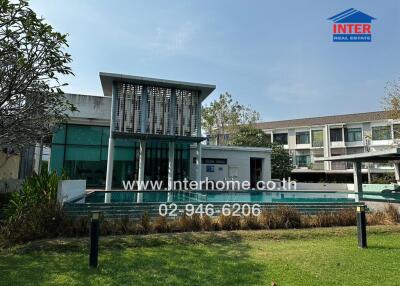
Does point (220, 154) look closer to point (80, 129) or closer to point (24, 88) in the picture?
point (80, 129)

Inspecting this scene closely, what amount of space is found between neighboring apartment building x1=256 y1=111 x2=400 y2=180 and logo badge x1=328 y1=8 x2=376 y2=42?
26777mm

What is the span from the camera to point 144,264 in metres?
6.07

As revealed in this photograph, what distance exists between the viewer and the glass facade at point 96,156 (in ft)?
79.8

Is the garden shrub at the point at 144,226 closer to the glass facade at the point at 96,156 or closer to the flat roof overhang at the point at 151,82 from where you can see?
the flat roof overhang at the point at 151,82

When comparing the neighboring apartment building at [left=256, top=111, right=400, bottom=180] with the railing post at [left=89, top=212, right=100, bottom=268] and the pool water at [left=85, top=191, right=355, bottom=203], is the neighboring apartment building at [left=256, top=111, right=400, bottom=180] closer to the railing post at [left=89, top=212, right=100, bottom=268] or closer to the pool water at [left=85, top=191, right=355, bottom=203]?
the pool water at [left=85, top=191, right=355, bottom=203]

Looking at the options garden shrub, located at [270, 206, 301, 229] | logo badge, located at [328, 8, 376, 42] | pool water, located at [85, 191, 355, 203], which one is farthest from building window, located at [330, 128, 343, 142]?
garden shrub, located at [270, 206, 301, 229]

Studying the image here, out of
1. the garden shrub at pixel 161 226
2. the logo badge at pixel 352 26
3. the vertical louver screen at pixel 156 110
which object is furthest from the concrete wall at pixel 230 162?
the garden shrub at pixel 161 226

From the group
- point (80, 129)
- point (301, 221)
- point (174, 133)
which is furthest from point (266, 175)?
point (301, 221)

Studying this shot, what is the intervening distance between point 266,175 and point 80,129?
57.8 feet

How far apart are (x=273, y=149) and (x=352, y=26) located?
23.7 metres

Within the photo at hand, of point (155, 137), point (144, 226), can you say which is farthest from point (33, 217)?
point (155, 137)

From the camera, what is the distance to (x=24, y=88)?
7148mm

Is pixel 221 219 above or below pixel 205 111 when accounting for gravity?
below

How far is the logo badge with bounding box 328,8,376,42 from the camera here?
50.9ft
